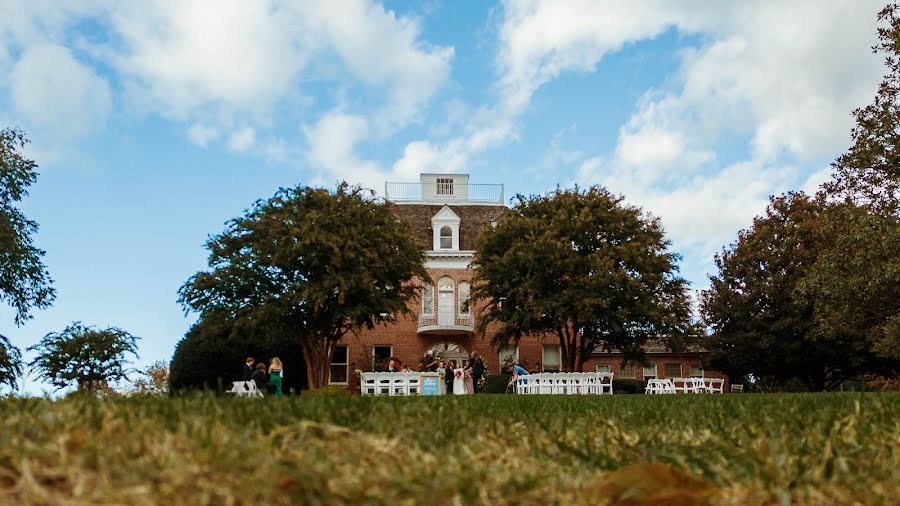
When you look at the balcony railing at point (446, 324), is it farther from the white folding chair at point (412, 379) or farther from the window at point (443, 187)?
the white folding chair at point (412, 379)

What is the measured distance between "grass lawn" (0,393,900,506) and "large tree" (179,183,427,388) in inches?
1208

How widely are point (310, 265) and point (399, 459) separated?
3454 centimetres

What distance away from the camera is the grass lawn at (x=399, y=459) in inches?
121

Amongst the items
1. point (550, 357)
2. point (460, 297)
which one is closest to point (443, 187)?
point (460, 297)

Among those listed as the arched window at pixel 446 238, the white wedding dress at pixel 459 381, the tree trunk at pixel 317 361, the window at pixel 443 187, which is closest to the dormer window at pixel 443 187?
the window at pixel 443 187

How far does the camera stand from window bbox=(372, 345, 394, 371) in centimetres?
5175

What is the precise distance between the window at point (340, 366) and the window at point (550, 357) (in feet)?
38.6

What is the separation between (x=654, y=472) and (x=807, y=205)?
4737cm

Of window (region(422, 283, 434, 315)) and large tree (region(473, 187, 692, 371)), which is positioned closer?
large tree (region(473, 187, 692, 371))

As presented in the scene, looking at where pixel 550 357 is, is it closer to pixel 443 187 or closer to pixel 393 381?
pixel 443 187

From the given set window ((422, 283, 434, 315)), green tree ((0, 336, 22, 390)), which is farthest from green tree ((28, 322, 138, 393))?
window ((422, 283, 434, 315))

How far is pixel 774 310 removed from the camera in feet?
151

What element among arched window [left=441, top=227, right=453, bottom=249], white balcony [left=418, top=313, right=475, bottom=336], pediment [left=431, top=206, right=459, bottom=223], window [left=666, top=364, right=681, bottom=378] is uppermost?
pediment [left=431, top=206, right=459, bottom=223]

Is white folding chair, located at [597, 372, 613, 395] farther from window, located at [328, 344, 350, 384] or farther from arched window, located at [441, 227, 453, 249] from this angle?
window, located at [328, 344, 350, 384]
